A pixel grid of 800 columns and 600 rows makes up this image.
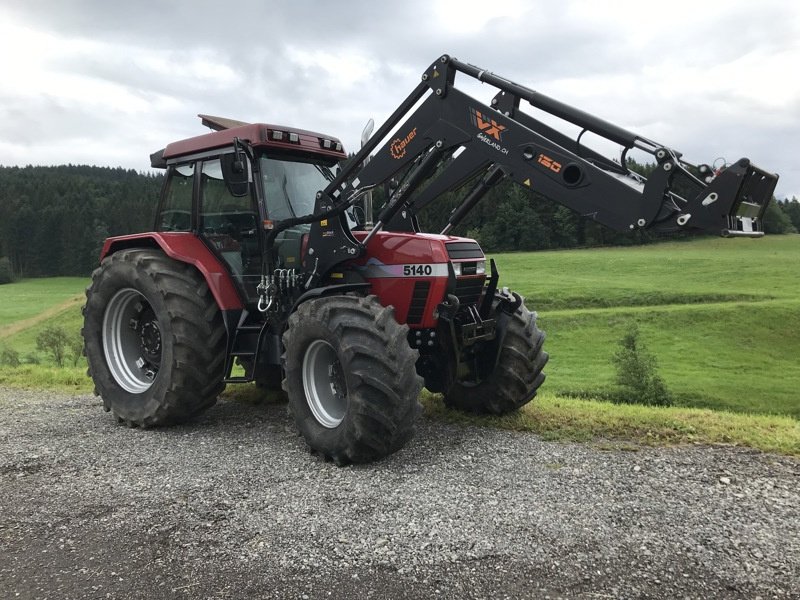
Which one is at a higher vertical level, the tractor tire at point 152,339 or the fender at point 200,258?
the fender at point 200,258

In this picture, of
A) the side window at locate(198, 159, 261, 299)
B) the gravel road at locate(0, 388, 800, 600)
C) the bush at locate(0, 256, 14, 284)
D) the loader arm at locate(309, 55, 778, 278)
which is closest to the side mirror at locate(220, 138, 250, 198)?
the side window at locate(198, 159, 261, 299)

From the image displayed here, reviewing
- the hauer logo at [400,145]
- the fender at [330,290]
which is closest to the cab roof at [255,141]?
the hauer logo at [400,145]

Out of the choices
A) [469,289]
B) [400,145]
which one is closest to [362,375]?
[469,289]

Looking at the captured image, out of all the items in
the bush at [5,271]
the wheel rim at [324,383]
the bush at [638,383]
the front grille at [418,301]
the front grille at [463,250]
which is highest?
the front grille at [463,250]

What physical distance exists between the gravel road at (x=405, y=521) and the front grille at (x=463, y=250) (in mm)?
1735

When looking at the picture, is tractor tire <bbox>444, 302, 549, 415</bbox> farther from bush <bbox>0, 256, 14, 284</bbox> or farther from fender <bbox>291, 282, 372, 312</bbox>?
bush <bbox>0, 256, 14, 284</bbox>

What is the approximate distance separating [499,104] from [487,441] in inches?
124

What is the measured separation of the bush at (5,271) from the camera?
75.4m

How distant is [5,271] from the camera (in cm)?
7600

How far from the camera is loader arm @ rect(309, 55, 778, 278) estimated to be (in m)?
4.47

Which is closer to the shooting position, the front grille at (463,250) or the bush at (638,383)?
the front grille at (463,250)

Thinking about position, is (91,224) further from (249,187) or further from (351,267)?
(351,267)

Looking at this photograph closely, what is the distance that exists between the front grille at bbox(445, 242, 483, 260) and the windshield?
5.58 feet

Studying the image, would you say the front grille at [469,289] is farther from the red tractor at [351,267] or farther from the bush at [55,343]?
the bush at [55,343]
